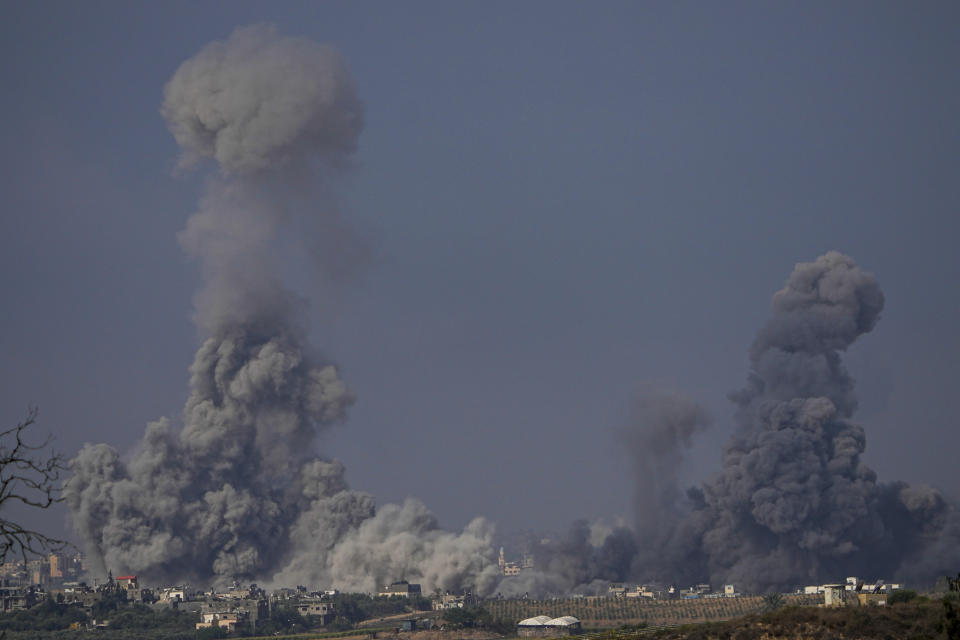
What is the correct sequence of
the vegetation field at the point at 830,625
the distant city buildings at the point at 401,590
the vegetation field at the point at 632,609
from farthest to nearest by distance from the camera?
the distant city buildings at the point at 401,590 < the vegetation field at the point at 632,609 < the vegetation field at the point at 830,625

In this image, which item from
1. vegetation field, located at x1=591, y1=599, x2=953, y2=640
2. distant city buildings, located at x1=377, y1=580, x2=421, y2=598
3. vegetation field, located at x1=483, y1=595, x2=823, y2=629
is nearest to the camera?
vegetation field, located at x1=591, y1=599, x2=953, y2=640

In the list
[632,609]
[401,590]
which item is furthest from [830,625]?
[401,590]

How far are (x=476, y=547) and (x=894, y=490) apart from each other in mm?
46635

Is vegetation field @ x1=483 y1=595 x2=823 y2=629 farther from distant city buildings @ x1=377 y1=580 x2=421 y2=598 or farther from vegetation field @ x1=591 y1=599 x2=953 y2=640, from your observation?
vegetation field @ x1=591 y1=599 x2=953 y2=640

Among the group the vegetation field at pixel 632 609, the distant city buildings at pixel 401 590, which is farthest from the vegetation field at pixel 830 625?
the distant city buildings at pixel 401 590

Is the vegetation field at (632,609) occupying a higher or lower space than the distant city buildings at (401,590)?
lower

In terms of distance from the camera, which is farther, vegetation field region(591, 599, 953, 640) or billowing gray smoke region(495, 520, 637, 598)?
billowing gray smoke region(495, 520, 637, 598)

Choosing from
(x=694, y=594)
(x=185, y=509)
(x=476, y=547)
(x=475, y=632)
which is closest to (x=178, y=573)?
(x=185, y=509)

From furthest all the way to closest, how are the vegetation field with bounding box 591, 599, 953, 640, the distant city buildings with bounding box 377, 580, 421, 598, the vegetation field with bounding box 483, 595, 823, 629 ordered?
the distant city buildings with bounding box 377, 580, 421, 598 < the vegetation field with bounding box 483, 595, 823, 629 < the vegetation field with bounding box 591, 599, 953, 640

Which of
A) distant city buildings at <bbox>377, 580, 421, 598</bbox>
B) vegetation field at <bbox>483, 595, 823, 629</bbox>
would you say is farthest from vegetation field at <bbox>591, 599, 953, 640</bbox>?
distant city buildings at <bbox>377, 580, 421, 598</bbox>

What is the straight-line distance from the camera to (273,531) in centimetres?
15262

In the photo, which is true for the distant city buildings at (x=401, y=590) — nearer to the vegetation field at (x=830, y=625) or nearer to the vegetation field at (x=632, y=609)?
the vegetation field at (x=632, y=609)

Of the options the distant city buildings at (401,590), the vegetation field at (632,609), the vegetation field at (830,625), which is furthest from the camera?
the distant city buildings at (401,590)

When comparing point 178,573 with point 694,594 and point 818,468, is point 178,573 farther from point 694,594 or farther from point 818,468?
point 818,468
